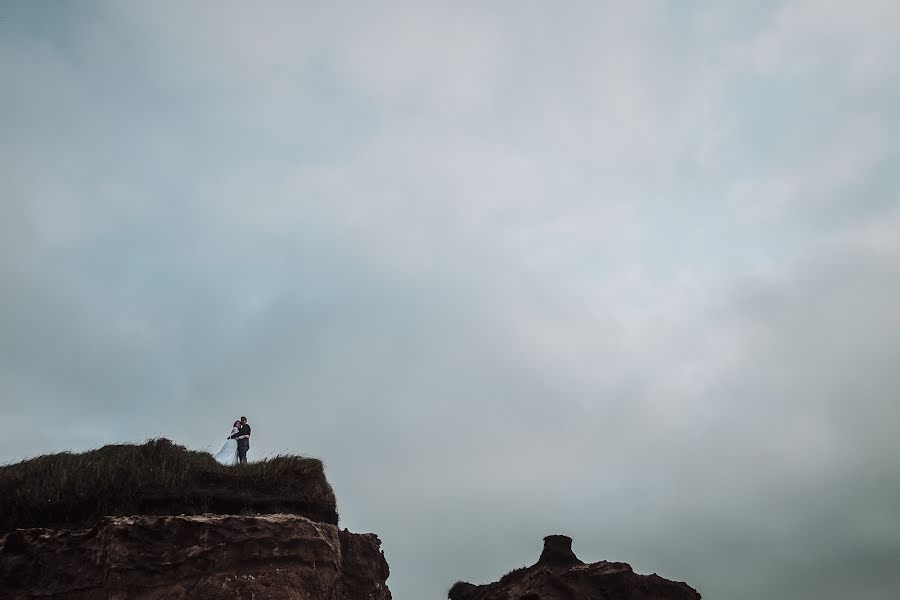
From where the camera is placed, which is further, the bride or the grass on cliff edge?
the bride

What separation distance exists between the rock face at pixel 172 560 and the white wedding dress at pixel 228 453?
16.1 ft

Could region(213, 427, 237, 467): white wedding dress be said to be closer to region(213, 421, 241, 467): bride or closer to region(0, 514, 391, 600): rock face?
region(213, 421, 241, 467): bride

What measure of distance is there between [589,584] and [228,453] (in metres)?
11.1

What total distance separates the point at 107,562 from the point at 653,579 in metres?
13.4

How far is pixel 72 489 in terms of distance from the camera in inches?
641

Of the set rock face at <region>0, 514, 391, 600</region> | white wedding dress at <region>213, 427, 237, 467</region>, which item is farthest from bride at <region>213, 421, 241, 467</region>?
rock face at <region>0, 514, 391, 600</region>

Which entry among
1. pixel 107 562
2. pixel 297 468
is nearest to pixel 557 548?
pixel 297 468

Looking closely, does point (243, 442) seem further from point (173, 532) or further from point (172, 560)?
point (172, 560)

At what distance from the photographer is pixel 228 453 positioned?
21.0 m

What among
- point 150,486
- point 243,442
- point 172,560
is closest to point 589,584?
point 172,560

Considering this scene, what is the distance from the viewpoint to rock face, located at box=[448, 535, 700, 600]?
18.4 meters

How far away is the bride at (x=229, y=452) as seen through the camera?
20516 millimetres

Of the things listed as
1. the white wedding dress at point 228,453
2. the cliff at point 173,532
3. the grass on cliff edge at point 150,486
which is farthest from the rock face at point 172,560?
the white wedding dress at point 228,453

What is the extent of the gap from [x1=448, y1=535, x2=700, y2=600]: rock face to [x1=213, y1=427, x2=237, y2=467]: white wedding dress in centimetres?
876
